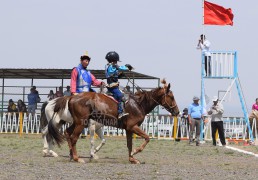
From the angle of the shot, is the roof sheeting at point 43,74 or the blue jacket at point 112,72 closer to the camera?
the blue jacket at point 112,72

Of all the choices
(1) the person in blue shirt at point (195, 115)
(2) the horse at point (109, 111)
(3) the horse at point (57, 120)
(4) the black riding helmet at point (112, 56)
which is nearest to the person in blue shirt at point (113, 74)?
(4) the black riding helmet at point (112, 56)

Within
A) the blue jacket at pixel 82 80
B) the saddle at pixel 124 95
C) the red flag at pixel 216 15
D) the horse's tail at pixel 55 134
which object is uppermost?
the red flag at pixel 216 15

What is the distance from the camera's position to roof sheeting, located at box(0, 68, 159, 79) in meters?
31.7

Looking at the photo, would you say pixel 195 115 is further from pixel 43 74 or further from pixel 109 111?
pixel 109 111

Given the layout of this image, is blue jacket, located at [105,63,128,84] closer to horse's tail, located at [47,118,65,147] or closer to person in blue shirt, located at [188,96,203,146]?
horse's tail, located at [47,118,65,147]

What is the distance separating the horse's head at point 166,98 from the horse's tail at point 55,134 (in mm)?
2438

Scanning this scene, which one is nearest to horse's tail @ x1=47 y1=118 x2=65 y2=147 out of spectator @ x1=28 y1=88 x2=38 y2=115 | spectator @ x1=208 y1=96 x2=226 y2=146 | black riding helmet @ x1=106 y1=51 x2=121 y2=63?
black riding helmet @ x1=106 y1=51 x2=121 y2=63

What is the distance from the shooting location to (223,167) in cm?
1415

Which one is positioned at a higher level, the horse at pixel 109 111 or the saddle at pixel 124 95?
the saddle at pixel 124 95

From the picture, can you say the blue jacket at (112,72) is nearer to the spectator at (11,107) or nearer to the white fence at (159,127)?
the white fence at (159,127)

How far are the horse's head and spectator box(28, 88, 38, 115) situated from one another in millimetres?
17015

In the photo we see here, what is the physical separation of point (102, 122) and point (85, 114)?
669mm

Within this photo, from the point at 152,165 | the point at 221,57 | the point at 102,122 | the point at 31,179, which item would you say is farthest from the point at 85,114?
the point at 221,57

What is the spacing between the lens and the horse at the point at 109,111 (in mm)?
15039
